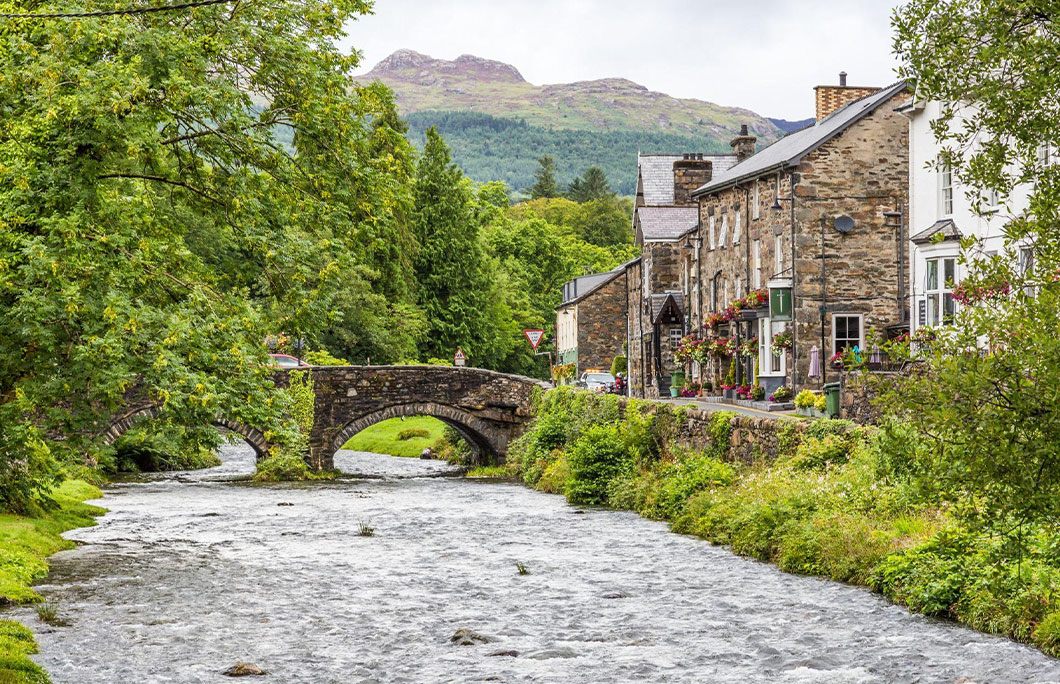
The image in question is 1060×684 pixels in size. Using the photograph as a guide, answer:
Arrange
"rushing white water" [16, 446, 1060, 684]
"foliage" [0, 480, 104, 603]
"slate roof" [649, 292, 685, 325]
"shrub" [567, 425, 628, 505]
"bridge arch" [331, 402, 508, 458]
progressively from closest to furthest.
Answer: "rushing white water" [16, 446, 1060, 684]
"foliage" [0, 480, 104, 603]
"shrub" [567, 425, 628, 505]
"bridge arch" [331, 402, 508, 458]
"slate roof" [649, 292, 685, 325]

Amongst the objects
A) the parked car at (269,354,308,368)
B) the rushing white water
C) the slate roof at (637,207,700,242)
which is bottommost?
the rushing white water

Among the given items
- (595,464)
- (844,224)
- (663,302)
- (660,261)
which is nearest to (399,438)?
(663,302)

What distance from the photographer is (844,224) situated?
41469 mm

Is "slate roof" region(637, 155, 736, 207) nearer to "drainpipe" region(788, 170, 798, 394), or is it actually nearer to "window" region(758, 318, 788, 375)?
"window" region(758, 318, 788, 375)

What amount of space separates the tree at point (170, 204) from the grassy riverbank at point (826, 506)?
7.27m

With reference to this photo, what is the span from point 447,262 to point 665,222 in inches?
557

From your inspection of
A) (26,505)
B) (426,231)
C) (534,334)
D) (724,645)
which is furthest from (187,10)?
(426,231)

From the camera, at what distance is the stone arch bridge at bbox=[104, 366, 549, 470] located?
146 ft

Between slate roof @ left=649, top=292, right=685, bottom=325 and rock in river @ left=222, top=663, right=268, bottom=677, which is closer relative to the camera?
rock in river @ left=222, top=663, right=268, bottom=677

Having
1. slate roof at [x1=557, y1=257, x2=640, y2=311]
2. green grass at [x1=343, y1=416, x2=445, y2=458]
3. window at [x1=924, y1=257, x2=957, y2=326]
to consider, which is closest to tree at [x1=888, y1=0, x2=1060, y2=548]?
window at [x1=924, y1=257, x2=957, y2=326]

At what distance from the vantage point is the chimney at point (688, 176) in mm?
60562

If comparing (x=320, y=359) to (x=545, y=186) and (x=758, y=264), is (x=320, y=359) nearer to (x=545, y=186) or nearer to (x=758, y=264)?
(x=758, y=264)

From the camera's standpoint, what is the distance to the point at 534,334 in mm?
60281

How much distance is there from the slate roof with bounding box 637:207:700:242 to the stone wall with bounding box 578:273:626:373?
14.9 m
